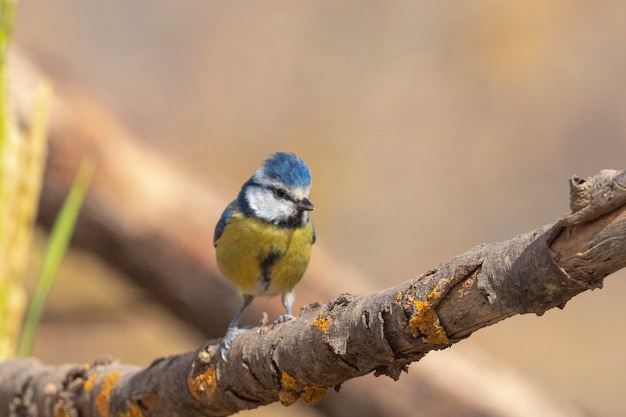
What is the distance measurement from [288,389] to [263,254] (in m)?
0.67

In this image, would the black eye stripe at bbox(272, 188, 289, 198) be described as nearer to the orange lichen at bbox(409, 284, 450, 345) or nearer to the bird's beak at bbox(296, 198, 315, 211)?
the bird's beak at bbox(296, 198, 315, 211)

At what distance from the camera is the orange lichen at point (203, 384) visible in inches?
59.7

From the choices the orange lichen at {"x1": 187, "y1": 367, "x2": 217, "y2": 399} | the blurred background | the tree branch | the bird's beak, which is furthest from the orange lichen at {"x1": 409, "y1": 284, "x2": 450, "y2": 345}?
the blurred background

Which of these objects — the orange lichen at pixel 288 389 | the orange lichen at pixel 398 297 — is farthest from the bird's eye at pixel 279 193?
the orange lichen at pixel 398 297

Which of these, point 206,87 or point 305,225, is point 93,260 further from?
point 206,87

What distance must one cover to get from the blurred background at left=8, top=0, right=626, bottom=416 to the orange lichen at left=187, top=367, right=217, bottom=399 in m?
3.48

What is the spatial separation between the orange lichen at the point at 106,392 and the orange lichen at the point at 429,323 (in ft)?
2.98

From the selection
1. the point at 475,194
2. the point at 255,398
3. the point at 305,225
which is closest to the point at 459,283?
the point at 255,398

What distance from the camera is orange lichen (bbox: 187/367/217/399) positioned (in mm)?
1516

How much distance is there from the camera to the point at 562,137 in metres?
5.25

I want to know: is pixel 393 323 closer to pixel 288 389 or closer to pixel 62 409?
pixel 288 389

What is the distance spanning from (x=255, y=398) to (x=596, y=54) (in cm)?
467

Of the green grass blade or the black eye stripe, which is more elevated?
the black eye stripe

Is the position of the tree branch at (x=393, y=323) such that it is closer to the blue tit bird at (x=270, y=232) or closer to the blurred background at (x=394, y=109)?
the blue tit bird at (x=270, y=232)
